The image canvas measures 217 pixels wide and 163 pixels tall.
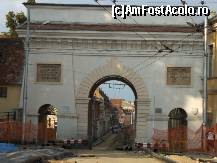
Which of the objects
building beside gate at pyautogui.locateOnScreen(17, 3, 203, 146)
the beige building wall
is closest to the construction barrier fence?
building beside gate at pyautogui.locateOnScreen(17, 3, 203, 146)

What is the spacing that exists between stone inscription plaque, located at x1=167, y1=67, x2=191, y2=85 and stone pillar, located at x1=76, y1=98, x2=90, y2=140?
5.81 metres

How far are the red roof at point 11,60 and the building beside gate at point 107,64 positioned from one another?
1.33 m

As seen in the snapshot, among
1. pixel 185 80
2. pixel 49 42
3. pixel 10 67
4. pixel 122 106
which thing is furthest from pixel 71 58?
pixel 122 106

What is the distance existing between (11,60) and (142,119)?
999 centimetres

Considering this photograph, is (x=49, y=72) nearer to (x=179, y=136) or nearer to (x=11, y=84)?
(x=11, y=84)

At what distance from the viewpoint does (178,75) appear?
4034 cm

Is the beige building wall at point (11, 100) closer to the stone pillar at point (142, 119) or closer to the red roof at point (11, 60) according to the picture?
the red roof at point (11, 60)

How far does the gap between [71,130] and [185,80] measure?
27.2 ft

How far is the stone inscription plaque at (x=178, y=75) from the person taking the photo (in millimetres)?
40188

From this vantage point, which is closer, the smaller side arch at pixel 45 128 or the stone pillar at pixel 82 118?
the smaller side arch at pixel 45 128

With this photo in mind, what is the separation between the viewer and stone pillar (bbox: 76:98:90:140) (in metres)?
39.9

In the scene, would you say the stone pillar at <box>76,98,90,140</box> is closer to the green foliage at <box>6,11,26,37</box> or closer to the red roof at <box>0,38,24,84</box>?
the red roof at <box>0,38,24,84</box>

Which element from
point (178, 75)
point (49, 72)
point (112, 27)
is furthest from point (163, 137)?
point (49, 72)

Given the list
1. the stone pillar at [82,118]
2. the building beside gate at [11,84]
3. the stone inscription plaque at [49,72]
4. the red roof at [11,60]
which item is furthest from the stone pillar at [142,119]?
the red roof at [11,60]
